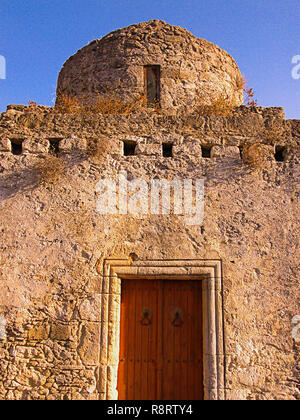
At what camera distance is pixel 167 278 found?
490cm

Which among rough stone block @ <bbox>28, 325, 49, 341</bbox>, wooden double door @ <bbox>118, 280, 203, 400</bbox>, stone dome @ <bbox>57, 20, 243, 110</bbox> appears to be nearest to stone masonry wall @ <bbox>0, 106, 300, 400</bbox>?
rough stone block @ <bbox>28, 325, 49, 341</bbox>

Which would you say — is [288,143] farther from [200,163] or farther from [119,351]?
[119,351]

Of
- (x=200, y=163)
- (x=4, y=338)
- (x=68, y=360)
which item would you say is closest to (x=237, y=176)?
(x=200, y=163)

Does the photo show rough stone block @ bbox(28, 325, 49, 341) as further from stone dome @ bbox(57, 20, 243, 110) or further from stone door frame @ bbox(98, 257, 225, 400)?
stone dome @ bbox(57, 20, 243, 110)

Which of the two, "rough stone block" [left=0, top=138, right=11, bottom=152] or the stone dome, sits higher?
the stone dome

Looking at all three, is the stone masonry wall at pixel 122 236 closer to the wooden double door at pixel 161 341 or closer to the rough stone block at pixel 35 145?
the rough stone block at pixel 35 145

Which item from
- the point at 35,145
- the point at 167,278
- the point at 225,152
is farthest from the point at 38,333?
the point at 225,152

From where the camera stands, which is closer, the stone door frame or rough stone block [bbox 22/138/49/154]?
the stone door frame

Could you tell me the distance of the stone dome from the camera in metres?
6.39

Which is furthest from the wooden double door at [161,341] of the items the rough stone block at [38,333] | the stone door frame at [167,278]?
the rough stone block at [38,333]

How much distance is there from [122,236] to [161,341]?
133 cm

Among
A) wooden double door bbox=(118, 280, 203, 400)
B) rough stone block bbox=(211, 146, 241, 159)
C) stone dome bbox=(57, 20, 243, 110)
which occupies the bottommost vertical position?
wooden double door bbox=(118, 280, 203, 400)

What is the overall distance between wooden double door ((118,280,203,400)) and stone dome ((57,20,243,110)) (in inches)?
111

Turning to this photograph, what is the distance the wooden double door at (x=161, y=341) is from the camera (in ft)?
15.6
